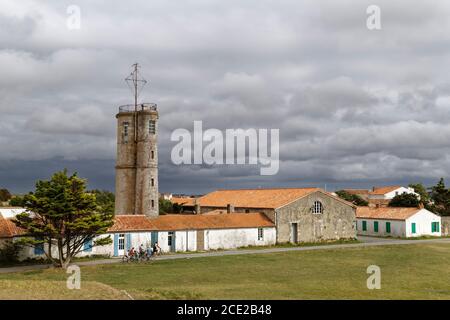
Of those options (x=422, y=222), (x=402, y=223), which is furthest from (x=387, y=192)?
(x=402, y=223)

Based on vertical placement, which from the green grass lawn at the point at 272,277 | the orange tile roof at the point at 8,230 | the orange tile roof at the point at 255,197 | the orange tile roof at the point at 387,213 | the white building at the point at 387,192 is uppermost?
the white building at the point at 387,192

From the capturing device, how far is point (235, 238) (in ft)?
155

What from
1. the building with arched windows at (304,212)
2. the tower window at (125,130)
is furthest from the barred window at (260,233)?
the tower window at (125,130)

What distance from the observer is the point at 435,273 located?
30438mm

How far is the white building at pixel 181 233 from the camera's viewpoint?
4034 centimetres

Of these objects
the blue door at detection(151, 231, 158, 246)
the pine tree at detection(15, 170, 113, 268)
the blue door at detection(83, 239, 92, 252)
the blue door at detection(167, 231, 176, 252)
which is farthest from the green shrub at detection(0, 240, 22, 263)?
the blue door at detection(167, 231, 176, 252)

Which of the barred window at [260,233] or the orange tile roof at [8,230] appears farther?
the barred window at [260,233]

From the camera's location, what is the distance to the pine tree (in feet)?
107

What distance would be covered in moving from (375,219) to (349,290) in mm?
40740

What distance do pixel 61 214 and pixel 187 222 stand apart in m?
15.3

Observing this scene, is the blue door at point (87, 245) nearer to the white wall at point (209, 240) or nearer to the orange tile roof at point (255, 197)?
the white wall at point (209, 240)

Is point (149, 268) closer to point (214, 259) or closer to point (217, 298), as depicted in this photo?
point (214, 259)

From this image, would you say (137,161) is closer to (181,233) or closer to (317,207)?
(181,233)

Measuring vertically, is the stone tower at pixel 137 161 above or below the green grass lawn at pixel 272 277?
above
